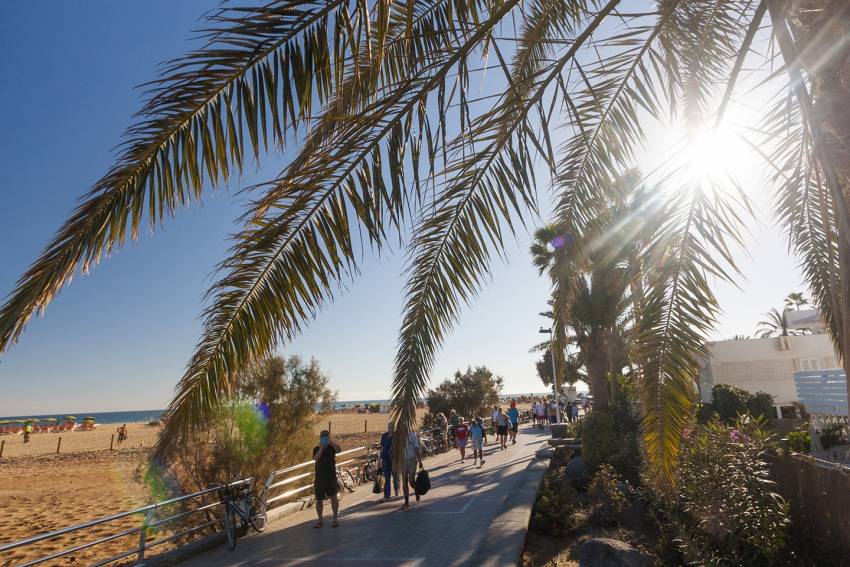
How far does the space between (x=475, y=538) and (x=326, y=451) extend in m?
3.02

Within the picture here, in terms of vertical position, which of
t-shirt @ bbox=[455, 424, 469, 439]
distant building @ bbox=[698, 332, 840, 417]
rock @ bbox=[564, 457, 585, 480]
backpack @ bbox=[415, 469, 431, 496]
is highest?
distant building @ bbox=[698, 332, 840, 417]

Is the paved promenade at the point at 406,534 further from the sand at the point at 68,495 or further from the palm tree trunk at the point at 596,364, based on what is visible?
the palm tree trunk at the point at 596,364

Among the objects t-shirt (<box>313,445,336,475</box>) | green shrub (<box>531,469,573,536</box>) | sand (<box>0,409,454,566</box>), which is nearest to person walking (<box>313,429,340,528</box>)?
t-shirt (<box>313,445,336,475</box>)

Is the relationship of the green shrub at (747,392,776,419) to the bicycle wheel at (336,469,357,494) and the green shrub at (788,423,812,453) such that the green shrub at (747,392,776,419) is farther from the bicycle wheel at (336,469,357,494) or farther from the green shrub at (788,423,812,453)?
the bicycle wheel at (336,469,357,494)

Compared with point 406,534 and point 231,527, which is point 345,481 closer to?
point 406,534

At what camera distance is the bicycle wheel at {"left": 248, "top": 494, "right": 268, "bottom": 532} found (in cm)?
823

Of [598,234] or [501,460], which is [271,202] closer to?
[598,234]

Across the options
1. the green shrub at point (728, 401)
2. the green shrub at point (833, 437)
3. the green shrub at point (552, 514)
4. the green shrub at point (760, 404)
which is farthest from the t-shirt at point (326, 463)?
the green shrub at point (760, 404)

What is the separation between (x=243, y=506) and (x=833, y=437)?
11882mm

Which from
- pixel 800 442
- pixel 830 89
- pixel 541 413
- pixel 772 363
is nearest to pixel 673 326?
pixel 830 89

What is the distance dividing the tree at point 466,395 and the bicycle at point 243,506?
2252cm

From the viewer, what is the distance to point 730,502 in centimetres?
585

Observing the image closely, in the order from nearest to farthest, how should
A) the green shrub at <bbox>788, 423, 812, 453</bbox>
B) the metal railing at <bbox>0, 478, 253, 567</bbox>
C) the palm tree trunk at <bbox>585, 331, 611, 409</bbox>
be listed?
the metal railing at <bbox>0, 478, 253, 567</bbox> < the green shrub at <bbox>788, 423, 812, 453</bbox> < the palm tree trunk at <bbox>585, 331, 611, 409</bbox>

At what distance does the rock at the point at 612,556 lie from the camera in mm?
5367
